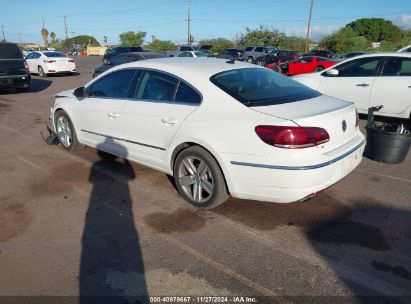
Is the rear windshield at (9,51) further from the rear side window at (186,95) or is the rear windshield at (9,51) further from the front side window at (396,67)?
the front side window at (396,67)

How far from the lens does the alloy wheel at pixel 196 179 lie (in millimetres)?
3871

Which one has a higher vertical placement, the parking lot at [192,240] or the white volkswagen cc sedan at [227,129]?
the white volkswagen cc sedan at [227,129]

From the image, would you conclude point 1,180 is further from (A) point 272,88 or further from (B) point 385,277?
(B) point 385,277

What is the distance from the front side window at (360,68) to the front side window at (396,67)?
21 centimetres

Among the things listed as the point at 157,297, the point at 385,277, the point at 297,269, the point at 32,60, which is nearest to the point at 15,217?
the point at 157,297

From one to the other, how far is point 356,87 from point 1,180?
690 centimetres

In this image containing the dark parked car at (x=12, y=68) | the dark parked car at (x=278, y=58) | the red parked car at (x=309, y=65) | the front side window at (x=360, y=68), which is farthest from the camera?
the dark parked car at (x=278, y=58)

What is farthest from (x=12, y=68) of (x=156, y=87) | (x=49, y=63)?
(x=156, y=87)

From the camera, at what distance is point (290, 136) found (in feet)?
10.6

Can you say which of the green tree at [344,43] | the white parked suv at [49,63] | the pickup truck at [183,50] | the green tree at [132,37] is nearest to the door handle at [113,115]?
the white parked suv at [49,63]

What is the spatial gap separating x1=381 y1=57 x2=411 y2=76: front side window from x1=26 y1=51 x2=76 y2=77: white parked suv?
59.1 ft

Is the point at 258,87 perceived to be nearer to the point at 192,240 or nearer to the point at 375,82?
the point at 192,240

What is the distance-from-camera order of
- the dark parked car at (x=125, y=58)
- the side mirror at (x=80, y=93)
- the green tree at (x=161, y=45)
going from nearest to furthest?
the side mirror at (x=80, y=93) → the dark parked car at (x=125, y=58) → the green tree at (x=161, y=45)

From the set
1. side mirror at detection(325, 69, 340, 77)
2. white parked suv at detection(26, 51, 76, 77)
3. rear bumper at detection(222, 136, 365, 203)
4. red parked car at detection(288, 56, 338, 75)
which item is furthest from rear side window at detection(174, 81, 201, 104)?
white parked suv at detection(26, 51, 76, 77)
